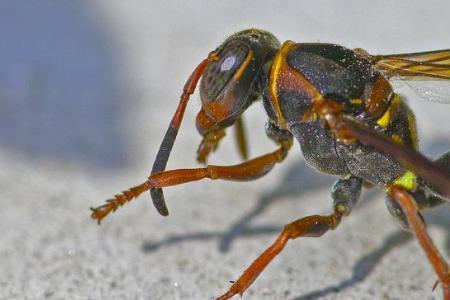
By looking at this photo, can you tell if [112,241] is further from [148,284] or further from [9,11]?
[9,11]

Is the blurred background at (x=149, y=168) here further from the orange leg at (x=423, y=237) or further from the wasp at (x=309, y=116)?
the orange leg at (x=423, y=237)

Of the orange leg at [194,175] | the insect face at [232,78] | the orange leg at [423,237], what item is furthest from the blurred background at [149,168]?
the orange leg at [423,237]

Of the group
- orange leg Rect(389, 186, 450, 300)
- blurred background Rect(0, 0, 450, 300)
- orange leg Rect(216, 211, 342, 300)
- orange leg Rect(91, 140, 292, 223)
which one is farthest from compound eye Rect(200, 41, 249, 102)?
orange leg Rect(389, 186, 450, 300)

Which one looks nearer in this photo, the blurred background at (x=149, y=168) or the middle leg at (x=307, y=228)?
the middle leg at (x=307, y=228)

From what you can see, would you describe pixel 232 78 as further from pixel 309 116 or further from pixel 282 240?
pixel 282 240

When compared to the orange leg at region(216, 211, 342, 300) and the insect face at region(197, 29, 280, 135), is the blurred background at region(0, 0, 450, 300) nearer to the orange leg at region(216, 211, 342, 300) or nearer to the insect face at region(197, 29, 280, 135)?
the insect face at region(197, 29, 280, 135)

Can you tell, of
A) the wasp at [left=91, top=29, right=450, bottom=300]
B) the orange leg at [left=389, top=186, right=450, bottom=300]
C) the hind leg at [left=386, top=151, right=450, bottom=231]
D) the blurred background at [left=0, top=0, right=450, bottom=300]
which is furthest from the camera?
the blurred background at [left=0, top=0, right=450, bottom=300]
